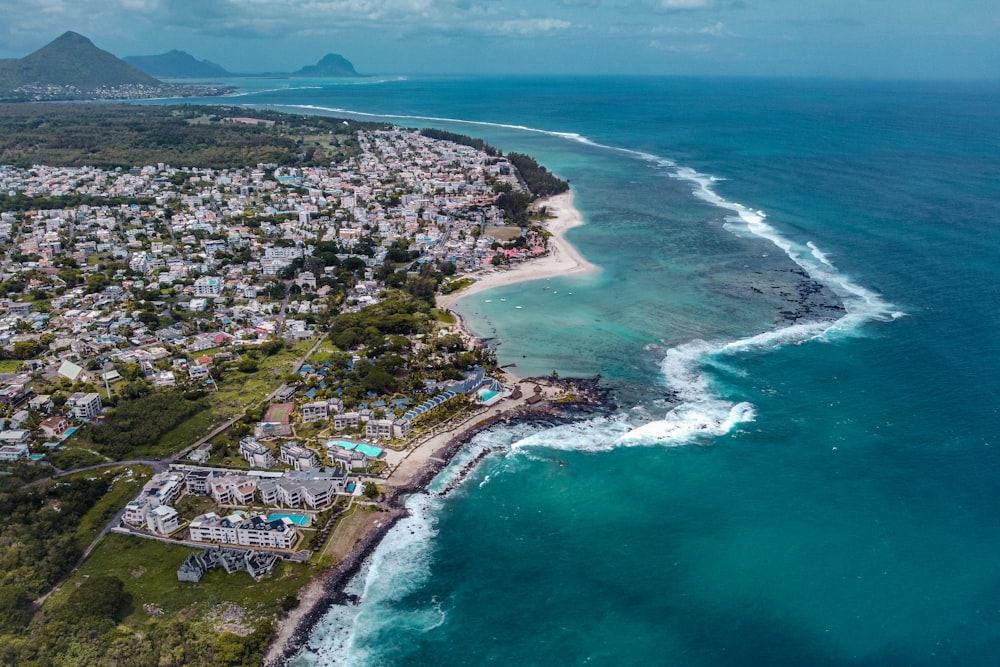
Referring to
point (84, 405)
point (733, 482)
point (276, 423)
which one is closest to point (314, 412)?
point (276, 423)

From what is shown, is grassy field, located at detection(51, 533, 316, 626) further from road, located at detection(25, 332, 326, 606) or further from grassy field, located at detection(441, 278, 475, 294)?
grassy field, located at detection(441, 278, 475, 294)

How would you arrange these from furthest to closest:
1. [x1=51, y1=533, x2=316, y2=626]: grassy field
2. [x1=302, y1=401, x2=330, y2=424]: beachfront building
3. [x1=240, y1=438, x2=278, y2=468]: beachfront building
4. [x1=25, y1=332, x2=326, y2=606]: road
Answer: [x1=302, y1=401, x2=330, y2=424]: beachfront building, [x1=240, y1=438, x2=278, y2=468]: beachfront building, [x1=25, y1=332, x2=326, y2=606]: road, [x1=51, y1=533, x2=316, y2=626]: grassy field

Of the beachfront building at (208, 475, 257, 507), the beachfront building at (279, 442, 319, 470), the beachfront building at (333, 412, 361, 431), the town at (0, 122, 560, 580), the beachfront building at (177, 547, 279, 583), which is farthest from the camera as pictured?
the beachfront building at (333, 412, 361, 431)

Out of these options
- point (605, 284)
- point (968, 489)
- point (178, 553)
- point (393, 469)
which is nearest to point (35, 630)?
point (178, 553)

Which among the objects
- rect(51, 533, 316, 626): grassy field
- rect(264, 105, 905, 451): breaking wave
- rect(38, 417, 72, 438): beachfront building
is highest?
rect(264, 105, 905, 451): breaking wave

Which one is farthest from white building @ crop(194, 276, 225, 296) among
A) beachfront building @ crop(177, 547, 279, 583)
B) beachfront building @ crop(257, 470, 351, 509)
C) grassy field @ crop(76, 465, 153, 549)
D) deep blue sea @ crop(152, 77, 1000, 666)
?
beachfront building @ crop(177, 547, 279, 583)

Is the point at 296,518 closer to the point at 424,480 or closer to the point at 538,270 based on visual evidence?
the point at 424,480
